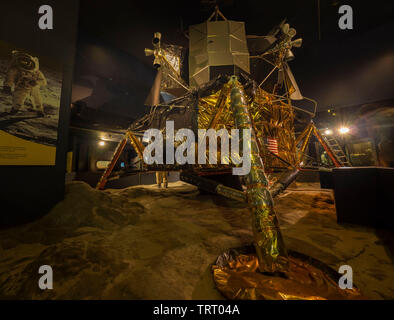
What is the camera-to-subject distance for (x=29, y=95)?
8.70ft

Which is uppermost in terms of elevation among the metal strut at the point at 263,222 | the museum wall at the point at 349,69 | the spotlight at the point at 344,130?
the museum wall at the point at 349,69

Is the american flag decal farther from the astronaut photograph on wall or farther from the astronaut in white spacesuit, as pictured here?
the astronaut in white spacesuit

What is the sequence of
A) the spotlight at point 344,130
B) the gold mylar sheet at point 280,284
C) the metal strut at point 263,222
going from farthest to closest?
1. the spotlight at point 344,130
2. the metal strut at point 263,222
3. the gold mylar sheet at point 280,284

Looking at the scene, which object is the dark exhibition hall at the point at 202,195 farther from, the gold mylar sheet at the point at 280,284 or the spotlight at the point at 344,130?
the spotlight at the point at 344,130

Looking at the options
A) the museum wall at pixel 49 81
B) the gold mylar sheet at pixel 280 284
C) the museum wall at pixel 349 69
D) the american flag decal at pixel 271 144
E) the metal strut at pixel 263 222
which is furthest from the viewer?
the museum wall at pixel 349 69

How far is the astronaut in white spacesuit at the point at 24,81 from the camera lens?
8.30 feet

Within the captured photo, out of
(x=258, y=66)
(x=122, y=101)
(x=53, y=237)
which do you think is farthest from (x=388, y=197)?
(x=122, y=101)

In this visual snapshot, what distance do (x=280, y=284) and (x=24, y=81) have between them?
4719mm

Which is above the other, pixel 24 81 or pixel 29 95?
pixel 24 81

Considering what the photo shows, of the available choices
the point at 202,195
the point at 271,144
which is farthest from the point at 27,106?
the point at 271,144

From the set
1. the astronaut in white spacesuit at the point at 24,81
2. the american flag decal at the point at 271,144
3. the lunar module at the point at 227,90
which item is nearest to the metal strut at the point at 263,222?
the lunar module at the point at 227,90

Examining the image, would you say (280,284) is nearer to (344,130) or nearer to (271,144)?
(271,144)

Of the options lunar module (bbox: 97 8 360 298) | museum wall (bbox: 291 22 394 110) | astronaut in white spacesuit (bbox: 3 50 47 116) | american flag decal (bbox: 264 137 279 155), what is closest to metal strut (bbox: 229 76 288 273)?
lunar module (bbox: 97 8 360 298)
